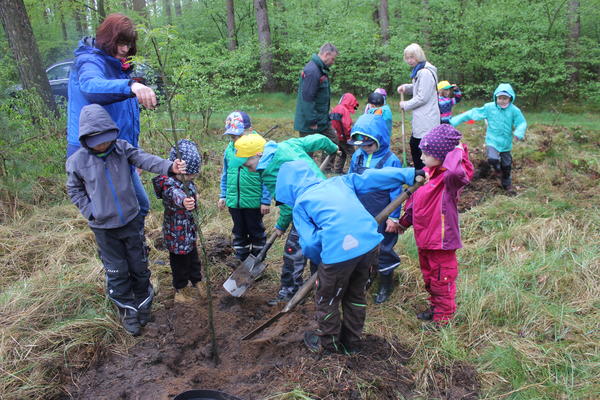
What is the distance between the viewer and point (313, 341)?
328cm

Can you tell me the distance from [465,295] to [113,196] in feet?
10.1

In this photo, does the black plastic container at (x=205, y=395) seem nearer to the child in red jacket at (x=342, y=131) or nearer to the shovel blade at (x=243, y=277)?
the shovel blade at (x=243, y=277)

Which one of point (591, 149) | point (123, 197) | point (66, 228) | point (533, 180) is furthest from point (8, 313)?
point (591, 149)

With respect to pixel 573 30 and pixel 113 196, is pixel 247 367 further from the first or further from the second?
pixel 573 30

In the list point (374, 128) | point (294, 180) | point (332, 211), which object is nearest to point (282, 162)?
point (294, 180)

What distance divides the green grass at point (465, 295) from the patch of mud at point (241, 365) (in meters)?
0.13

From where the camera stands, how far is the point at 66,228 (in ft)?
18.6

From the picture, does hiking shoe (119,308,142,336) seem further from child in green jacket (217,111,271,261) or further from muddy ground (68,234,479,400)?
child in green jacket (217,111,271,261)

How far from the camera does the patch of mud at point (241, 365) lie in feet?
9.39

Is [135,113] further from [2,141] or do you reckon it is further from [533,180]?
[533,180]

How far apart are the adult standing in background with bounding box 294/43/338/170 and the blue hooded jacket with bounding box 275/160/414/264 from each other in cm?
339

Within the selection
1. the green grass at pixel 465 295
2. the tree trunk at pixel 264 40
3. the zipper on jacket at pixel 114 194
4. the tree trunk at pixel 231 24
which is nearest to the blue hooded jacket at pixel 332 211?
the green grass at pixel 465 295

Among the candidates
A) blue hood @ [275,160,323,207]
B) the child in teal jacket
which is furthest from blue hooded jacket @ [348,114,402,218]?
the child in teal jacket

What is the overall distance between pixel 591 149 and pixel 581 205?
3.04 metres
